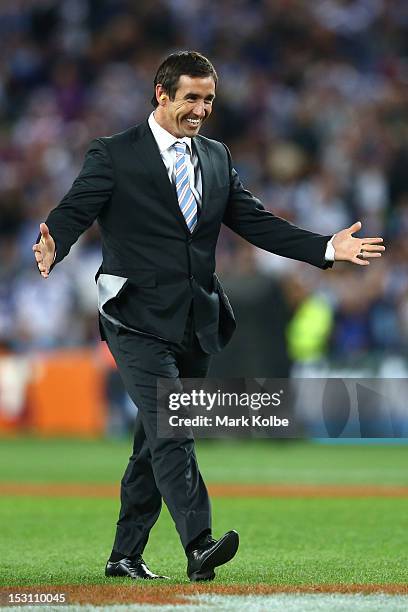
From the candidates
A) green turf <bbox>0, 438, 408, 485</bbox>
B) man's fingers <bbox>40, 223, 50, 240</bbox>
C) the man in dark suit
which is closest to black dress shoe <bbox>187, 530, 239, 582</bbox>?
the man in dark suit

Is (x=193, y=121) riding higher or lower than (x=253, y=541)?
higher

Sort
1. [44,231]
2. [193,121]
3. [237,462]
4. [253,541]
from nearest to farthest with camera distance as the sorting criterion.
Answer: [44,231] < [193,121] < [253,541] < [237,462]

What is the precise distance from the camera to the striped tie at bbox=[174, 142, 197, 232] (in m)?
5.91

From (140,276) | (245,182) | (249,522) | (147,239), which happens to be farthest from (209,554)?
(245,182)

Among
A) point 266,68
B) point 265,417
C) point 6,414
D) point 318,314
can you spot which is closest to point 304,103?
point 266,68

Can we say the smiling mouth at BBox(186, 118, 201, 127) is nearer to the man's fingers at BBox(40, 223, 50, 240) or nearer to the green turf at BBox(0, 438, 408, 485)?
the man's fingers at BBox(40, 223, 50, 240)

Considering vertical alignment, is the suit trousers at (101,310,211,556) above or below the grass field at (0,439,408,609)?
above

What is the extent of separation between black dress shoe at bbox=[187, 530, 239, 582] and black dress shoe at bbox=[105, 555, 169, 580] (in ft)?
1.18

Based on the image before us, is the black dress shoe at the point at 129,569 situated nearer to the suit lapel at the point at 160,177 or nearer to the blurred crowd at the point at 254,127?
the suit lapel at the point at 160,177

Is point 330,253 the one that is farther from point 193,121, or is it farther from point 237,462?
point 237,462

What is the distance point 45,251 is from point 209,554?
4.64 feet

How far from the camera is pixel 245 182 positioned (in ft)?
61.1

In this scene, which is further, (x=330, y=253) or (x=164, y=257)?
(x=330, y=253)

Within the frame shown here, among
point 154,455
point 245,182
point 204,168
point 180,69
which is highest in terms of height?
point 245,182
